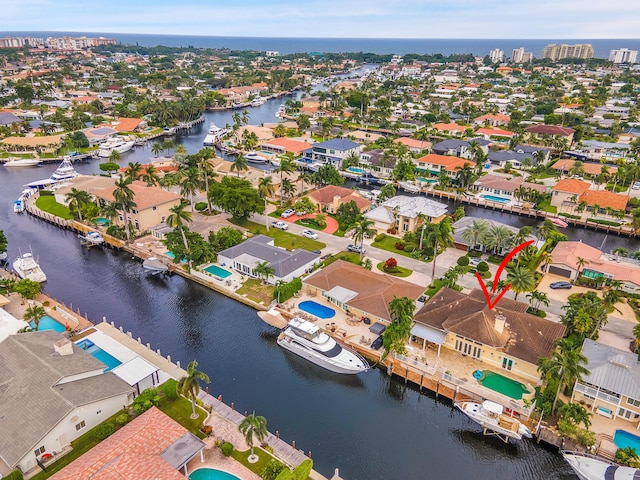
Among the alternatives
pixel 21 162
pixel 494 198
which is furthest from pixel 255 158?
pixel 21 162

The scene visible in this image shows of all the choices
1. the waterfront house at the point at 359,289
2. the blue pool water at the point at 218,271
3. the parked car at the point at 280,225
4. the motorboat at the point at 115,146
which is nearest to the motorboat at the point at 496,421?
the waterfront house at the point at 359,289

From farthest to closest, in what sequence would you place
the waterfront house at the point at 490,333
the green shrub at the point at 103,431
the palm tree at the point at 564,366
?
the waterfront house at the point at 490,333 → the palm tree at the point at 564,366 → the green shrub at the point at 103,431

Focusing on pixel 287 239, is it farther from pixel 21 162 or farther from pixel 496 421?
pixel 21 162

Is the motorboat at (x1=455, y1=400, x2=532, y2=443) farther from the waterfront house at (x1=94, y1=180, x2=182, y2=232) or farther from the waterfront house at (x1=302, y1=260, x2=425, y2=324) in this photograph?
the waterfront house at (x1=94, y1=180, x2=182, y2=232)

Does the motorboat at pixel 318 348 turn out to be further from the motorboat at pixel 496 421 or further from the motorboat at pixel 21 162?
the motorboat at pixel 21 162

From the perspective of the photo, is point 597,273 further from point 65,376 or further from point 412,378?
point 65,376

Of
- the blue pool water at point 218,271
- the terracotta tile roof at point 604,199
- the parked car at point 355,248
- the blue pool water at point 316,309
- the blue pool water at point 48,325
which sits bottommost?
the blue pool water at point 48,325
